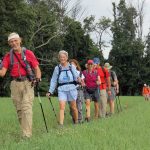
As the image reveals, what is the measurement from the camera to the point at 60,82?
14664mm

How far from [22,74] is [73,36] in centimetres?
6940

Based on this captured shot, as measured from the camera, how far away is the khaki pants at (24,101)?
11.2m

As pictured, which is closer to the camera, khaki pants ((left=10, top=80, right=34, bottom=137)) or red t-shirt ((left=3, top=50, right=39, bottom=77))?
khaki pants ((left=10, top=80, right=34, bottom=137))

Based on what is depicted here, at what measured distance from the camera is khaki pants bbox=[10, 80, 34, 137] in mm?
11227

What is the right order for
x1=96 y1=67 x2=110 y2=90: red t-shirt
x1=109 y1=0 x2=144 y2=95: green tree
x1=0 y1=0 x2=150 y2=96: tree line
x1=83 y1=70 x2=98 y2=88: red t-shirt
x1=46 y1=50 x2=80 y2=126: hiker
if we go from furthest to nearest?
x1=109 y1=0 x2=144 y2=95: green tree → x1=0 y1=0 x2=150 y2=96: tree line → x1=96 y1=67 x2=110 y2=90: red t-shirt → x1=83 y1=70 x2=98 y2=88: red t-shirt → x1=46 y1=50 x2=80 y2=126: hiker

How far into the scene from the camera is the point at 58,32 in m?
75.9

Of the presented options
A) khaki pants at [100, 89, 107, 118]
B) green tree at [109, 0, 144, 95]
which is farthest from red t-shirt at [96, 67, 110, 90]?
green tree at [109, 0, 144, 95]

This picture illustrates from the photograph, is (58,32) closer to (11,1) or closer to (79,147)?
(11,1)

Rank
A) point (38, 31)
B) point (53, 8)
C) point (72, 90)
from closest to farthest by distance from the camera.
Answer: point (72, 90)
point (38, 31)
point (53, 8)

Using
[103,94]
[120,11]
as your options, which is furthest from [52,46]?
[103,94]

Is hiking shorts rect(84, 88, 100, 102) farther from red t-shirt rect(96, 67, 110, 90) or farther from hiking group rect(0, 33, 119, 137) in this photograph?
red t-shirt rect(96, 67, 110, 90)

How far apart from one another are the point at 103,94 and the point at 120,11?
8083cm

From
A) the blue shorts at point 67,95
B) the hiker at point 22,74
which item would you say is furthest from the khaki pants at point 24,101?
the blue shorts at point 67,95

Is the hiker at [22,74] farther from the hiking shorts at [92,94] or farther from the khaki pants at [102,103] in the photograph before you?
the khaki pants at [102,103]
